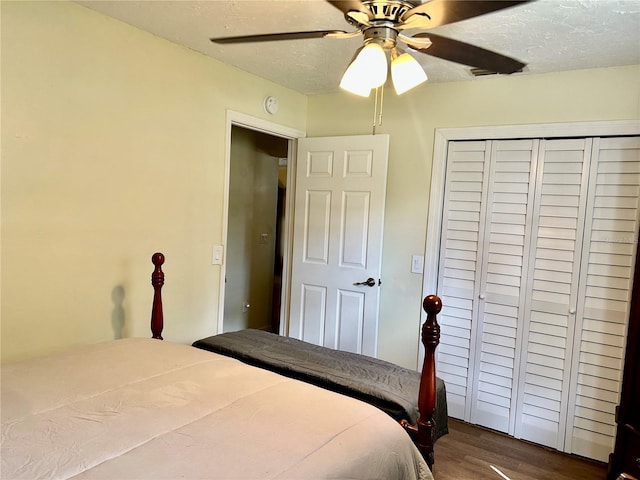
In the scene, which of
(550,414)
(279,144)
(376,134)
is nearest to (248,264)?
(279,144)

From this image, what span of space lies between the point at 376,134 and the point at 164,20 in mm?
1616

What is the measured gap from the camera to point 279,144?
4414 millimetres

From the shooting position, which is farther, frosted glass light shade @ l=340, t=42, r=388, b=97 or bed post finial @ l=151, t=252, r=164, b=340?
bed post finial @ l=151, t=252, r=164, b=340

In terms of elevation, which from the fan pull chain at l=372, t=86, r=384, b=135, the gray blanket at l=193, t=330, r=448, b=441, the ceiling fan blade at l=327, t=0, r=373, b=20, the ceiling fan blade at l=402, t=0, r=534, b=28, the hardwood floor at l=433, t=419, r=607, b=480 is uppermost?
the fan pull chain at l=372, t=86, r=384, b=135

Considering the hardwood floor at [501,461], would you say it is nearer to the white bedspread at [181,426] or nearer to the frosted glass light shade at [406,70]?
the white bedspread at [181,426]

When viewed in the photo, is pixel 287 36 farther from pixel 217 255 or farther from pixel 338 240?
pixel 338 240

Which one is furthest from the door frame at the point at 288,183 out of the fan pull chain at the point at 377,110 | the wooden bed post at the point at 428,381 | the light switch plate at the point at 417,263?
the wooden bed post at the point at 428,381

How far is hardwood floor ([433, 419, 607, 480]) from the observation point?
7.84 feet

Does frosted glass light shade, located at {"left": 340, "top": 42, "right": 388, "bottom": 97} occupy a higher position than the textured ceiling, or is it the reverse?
the textured ceiling

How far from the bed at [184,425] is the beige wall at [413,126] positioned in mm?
1481

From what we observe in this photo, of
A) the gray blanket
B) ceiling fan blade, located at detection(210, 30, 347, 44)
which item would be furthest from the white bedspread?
ceiling fan blade, located at detection(210, 30, 347, 44)

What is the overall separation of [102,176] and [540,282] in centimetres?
261

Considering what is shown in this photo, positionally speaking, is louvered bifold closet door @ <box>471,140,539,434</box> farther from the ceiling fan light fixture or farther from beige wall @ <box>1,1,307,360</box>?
beige wall @ <box>1,1,307,360</box>

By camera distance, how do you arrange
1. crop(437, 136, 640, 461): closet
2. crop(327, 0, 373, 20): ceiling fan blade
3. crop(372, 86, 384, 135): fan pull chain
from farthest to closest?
crop(372, 86, 384, 135): fan pull chain < crop(437, 136, 640, 461): closet < crop(327, 0, 373, 20): ceiling fan blade
